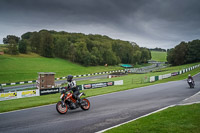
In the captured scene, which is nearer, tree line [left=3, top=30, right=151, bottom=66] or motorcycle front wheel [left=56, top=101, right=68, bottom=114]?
motorcycle front wheel [left=56, top=101, right=68, bottom=114]

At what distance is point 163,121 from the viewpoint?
6895 millimetres

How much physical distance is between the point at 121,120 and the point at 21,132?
4384 mm

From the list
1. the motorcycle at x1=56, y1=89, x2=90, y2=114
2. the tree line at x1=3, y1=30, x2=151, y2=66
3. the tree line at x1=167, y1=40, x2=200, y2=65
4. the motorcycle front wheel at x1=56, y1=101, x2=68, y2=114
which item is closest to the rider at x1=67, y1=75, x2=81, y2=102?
the motorcycle at x1=56, y1=89, x2=90, y2=114

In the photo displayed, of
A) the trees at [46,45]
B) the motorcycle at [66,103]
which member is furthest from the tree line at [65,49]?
the motorcycle at [66,103]

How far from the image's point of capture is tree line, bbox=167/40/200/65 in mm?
87062

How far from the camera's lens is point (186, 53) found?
90812 mm

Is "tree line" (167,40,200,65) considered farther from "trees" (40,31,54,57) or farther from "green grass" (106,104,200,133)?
"green grass" (106,104,200,133)

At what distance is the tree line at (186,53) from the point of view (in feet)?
286

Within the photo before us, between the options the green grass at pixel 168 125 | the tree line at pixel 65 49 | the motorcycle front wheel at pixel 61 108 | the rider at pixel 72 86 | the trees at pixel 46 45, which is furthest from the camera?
the trees at pixel 46 45

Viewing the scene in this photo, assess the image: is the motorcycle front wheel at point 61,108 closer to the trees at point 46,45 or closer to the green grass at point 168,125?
the green grass at point 168,125

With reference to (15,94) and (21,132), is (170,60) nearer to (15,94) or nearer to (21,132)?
(15,94)

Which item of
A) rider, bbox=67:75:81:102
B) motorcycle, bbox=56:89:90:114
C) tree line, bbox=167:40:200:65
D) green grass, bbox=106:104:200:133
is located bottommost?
green grass, bbox=106:104:200:133

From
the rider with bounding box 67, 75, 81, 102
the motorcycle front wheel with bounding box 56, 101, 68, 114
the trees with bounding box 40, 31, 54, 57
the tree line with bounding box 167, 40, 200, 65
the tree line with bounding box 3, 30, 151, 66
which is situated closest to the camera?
the motorcycle front wheel with bounding box 56, 101, 68, 114

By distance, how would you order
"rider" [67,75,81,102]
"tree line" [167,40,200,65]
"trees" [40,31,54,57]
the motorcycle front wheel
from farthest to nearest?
"tree line" [167,40,200,65] < "trees" [40,31,54,57] < "rider" [67,75,81,102] < the motorcycle front wheel
